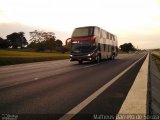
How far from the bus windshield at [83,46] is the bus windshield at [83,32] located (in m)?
0.85

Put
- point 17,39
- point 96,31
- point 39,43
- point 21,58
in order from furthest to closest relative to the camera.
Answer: point 17,39, point 39,43, point 21,58, point 96,31

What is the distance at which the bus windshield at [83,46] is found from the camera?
26014 millimetres

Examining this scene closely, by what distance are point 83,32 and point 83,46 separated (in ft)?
4.87

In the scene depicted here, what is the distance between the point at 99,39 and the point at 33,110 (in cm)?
2303

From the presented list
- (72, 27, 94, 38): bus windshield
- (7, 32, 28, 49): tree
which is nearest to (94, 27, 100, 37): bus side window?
(72, 27, 94, 38): bus windshield

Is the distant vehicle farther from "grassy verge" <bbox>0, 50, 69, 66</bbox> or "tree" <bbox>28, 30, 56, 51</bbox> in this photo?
"tree" <bbox>28, 30, 56, 51</bbox>

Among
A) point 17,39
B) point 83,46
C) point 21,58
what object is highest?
point 17,39

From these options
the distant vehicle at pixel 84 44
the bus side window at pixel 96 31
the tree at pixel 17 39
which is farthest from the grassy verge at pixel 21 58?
the tree at pixel 17 39

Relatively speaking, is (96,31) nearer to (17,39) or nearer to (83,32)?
(83,32)

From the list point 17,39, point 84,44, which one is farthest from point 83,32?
point 17,39

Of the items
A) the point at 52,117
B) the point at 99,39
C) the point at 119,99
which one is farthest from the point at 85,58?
the point at 52,117

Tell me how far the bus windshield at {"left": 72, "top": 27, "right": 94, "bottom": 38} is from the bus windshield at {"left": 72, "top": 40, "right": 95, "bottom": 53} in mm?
846

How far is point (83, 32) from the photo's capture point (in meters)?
26.4

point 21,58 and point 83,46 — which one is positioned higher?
point 83,46
